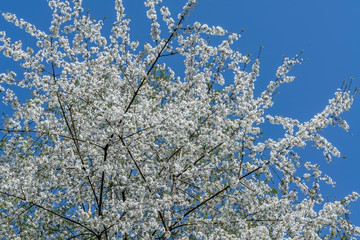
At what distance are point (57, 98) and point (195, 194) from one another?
4.47 m

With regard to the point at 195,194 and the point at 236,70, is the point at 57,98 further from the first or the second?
the point at 236,70

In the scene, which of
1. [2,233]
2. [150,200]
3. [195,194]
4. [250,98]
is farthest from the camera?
[250,98]

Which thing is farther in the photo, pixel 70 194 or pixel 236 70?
pixel 236 70

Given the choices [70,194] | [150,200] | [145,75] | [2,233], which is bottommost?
[150,200]

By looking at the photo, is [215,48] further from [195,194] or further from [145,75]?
[195,194]

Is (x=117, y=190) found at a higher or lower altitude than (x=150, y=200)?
higher

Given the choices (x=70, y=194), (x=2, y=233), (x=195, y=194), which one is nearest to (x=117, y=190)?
(x=70, y=194)

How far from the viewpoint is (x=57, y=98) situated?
8859 mm

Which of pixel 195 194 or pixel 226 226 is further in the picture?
pixel 195 194

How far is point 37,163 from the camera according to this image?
8031mm

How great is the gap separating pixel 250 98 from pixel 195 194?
129 inches

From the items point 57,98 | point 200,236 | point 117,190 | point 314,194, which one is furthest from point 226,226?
point 57,98

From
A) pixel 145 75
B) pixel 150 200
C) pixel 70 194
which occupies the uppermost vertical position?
pixel 145 75

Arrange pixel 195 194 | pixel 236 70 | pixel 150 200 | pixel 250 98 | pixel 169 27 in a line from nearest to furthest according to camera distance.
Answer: pixel 150 200 < pixel 169 27 < pixel 195 194 < pixel 250 98 < pixel 236 70
